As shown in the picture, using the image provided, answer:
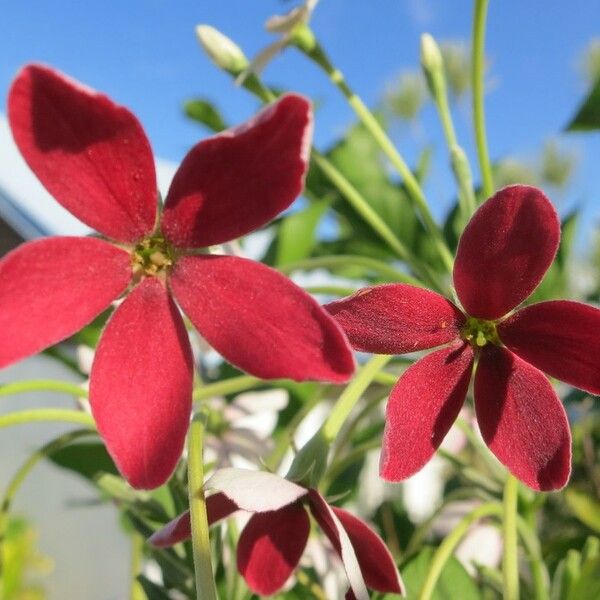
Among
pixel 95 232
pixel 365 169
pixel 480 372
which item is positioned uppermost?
pixel 95 232

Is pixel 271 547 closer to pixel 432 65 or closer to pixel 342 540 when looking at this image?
pixel 342 540

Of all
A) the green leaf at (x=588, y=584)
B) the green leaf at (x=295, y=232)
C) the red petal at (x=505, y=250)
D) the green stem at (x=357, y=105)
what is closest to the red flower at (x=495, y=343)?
the red petal at (x=505, y=250)

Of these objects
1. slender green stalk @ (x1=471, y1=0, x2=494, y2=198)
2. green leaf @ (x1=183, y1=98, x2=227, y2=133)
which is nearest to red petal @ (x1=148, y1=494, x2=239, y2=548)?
slender green stalk @ (x1=471, y1=0, x2=494, y2=198)

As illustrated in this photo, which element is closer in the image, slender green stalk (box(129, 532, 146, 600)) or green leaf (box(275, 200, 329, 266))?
slender green stalk (box(129, 532, 146, 600))

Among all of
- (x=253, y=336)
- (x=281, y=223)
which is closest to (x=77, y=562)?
(x=281, y=223)

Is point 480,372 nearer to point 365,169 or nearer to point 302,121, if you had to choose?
point 302,121

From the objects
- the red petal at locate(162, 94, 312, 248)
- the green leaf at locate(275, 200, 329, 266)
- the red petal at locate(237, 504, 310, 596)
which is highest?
the red petal at locate(162, 94, 312, 248)

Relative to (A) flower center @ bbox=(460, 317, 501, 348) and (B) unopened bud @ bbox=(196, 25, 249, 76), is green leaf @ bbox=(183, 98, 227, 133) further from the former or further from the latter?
(A) flower center @ bbox=(460, 317, 501, 348)
